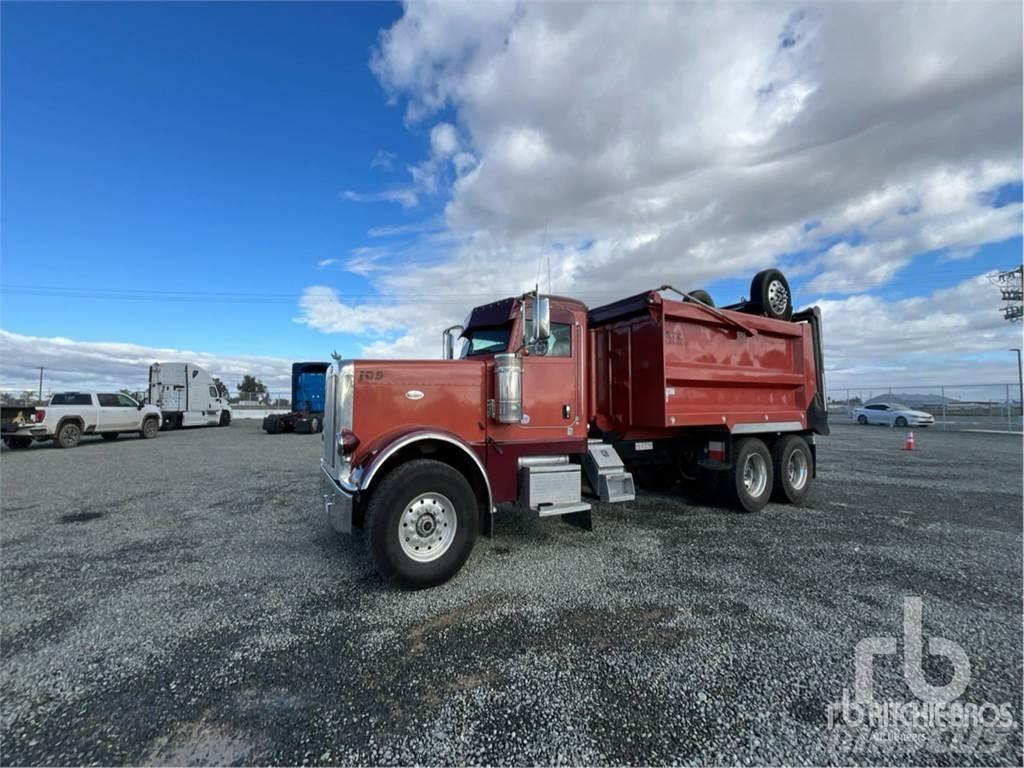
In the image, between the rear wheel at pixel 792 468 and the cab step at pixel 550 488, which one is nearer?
the cab step at pixel 550 488

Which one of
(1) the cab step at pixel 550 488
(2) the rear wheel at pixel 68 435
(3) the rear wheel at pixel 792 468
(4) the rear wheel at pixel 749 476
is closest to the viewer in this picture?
(1) the cab step at pixel 550 488

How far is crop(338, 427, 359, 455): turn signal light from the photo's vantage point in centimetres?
414

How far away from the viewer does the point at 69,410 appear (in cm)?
1566

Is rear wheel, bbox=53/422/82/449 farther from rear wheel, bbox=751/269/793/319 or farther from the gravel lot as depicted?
rear wheel, bbox=751/269/793/319

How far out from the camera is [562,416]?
517 centimetres

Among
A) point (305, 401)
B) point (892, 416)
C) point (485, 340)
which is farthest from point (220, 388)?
point (892, 416)

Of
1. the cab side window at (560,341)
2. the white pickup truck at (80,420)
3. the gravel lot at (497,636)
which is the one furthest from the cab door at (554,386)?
the white pickup truck at (80,420)

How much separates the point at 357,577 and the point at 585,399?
300 cm

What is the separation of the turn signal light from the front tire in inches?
18.2

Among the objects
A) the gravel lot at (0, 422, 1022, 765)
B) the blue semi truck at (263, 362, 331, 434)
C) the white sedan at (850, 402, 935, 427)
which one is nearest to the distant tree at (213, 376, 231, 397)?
the blue semi truck at (263, 362, 331, 434)

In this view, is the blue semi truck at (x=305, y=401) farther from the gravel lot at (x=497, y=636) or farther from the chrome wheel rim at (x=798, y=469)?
the chrome wheel rim at (x=798, y=469)

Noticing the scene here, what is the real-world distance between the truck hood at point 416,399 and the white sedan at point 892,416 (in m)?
29.4

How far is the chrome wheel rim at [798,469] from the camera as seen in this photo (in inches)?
282

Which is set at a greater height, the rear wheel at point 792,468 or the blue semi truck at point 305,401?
the blue semi truck at point 305,401
